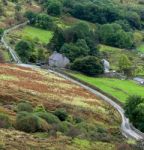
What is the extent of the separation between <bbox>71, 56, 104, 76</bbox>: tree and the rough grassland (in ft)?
39.0

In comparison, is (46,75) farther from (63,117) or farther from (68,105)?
(63,117)

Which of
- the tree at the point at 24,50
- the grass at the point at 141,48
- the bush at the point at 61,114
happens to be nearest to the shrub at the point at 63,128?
the bush at the point at 61,114

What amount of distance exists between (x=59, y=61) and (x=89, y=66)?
10309mm

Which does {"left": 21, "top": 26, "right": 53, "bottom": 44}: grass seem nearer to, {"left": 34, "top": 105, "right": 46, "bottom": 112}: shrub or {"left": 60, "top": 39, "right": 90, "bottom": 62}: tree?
{"left": 60, "top": 39, "right": 90, "bottom": 62}: tree

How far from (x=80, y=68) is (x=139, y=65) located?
32826mm

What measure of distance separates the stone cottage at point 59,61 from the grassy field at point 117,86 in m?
10.7

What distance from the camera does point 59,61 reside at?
379ft

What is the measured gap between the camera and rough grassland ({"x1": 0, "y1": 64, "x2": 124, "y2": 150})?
43812 mm

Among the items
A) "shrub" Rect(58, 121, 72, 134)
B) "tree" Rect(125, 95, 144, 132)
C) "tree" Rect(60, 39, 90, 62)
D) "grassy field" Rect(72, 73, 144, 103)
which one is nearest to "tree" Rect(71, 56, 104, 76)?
"grassy field" Rect(72, 73, 144, 103)

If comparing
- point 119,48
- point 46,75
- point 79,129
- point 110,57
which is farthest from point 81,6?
point 79,129

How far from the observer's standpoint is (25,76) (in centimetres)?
8644

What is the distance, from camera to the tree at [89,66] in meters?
108

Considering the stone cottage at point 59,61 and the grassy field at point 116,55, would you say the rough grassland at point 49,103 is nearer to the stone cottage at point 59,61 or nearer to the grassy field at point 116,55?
the stone cottage at point 59,61

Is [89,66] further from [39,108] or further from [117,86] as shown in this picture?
[39,108]
